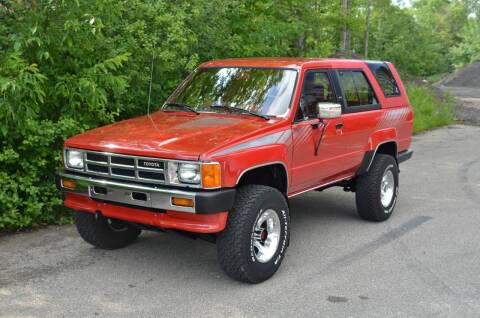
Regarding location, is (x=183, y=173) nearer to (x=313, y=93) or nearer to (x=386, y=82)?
(x=313, y=93)

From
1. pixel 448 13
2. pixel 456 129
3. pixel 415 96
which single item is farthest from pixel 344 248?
pixel 448 13

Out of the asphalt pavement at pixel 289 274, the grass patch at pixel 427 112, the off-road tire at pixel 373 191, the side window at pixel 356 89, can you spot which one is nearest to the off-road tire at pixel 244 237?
the asphalt pavement at pixel 289 274

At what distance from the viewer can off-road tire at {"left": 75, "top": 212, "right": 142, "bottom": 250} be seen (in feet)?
18.7

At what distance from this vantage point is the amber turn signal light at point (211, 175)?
449cm

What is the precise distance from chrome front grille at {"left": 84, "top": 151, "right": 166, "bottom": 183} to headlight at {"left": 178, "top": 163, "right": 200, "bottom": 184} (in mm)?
143

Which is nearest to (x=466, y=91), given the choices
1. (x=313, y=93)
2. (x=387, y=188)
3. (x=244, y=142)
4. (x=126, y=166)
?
(x=387, y=188)

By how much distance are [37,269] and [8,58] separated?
2194 millimetres

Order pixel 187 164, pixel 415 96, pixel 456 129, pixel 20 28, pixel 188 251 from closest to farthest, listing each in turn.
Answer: pixel 187 164
pixel 188 251
pixel 20 28
pixel 456 129
pixel 415 96

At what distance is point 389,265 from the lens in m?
5.50

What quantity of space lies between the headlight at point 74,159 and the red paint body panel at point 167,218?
291mm

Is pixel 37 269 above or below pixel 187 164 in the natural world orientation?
below

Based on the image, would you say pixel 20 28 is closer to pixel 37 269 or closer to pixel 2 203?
pixel 2 203

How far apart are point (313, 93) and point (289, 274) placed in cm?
184

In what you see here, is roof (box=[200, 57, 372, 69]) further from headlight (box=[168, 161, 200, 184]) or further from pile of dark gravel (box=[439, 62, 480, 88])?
pile of dark gravel (box=[439, 62, 480, 88])
